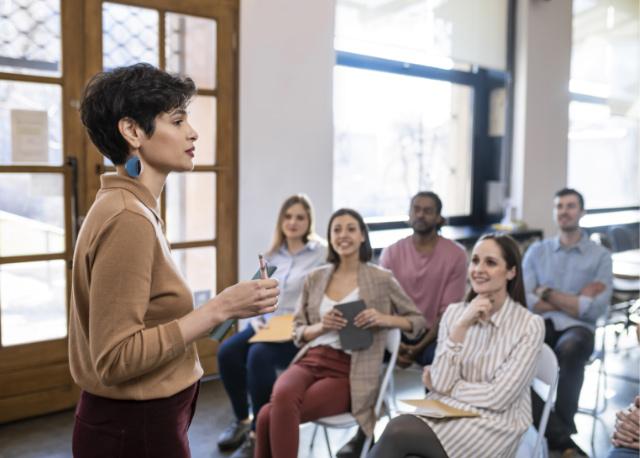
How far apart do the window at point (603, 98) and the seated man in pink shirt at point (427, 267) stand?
3921 millimetres

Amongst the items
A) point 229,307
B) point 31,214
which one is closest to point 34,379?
point 31,214

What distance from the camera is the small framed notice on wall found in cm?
319

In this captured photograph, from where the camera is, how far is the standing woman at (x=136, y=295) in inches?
43.5

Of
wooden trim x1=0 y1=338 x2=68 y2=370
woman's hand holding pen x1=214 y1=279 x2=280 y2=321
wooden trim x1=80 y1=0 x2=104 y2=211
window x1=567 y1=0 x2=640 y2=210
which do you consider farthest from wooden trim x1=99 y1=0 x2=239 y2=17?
window x1=567 y1=0 x2=640 y2=210

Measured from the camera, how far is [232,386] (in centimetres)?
331

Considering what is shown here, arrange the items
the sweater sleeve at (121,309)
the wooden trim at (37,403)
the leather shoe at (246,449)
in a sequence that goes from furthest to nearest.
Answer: the wooden trim at (37,403)
the leather shoe at (246,449)
the sweater sleeve at (121,309)

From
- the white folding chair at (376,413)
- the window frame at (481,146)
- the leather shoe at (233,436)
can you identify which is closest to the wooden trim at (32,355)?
the leather shoe at (233,436)

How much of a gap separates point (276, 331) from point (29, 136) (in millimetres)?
1679

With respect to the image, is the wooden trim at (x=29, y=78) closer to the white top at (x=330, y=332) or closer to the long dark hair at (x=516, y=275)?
the white top at (x=330, y=332)

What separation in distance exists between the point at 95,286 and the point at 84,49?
2.67 m

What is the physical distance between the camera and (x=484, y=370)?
227 centimetres

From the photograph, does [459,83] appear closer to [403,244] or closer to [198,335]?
[403,244]

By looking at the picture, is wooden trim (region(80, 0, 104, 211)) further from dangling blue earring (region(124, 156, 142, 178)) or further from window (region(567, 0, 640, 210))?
window (region(567, 0, 640, 210))

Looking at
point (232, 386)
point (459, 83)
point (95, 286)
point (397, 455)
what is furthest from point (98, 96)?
point (459, 83)
